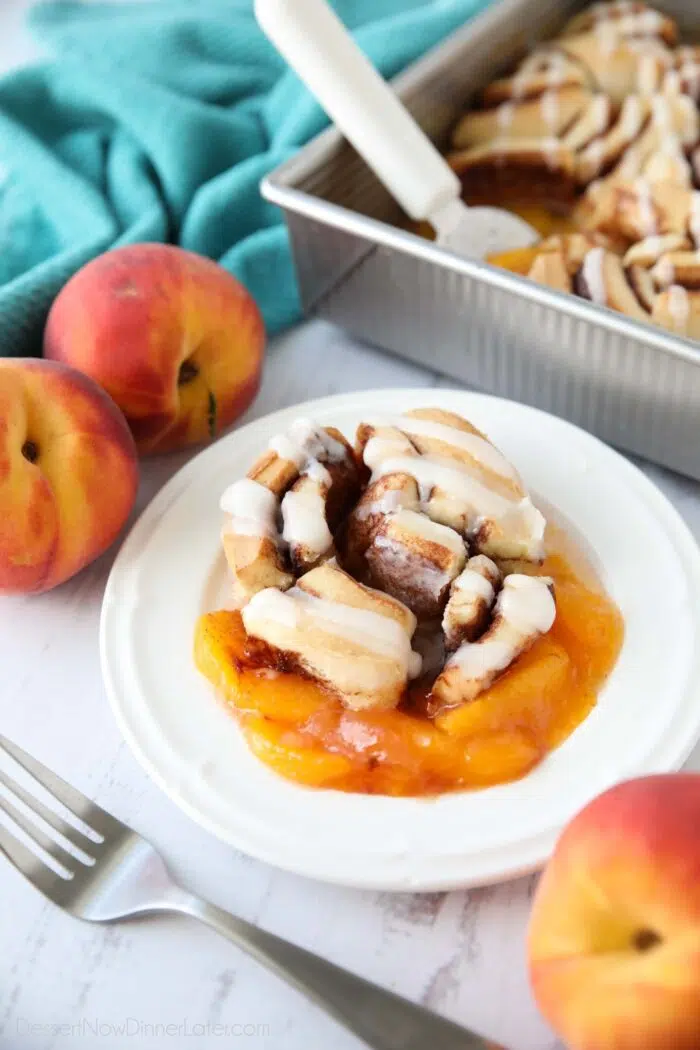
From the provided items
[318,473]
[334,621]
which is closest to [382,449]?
[318,473]

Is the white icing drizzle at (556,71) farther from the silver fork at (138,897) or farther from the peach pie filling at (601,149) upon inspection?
the silver fork at (138,897)

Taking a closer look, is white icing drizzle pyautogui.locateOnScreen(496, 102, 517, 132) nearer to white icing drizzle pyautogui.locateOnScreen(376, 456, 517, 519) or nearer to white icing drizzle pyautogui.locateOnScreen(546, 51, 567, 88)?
white icing drizzle pyautogui.locateOnScreen(546, 51, 567, 88)

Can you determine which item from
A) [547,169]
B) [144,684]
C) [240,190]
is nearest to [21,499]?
[144,684]

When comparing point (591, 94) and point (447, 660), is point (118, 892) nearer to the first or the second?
point (447, 660)

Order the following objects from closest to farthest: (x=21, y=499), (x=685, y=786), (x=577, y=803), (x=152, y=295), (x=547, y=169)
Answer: (x=685, y=786) < (x=577, y=803) < (x=21, y=499) < (x=152, y=295) < (x=547, y=169)

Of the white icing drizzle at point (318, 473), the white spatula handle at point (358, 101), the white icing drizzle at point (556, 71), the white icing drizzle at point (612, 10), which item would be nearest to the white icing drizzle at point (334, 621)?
the white icing drizzle at point (318, 473)

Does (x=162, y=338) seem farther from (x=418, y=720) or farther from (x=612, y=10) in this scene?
(x=612, y=10)

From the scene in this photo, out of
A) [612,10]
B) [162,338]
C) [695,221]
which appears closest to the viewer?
[162,338]

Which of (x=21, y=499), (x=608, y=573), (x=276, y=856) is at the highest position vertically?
(x=21, y=499)
